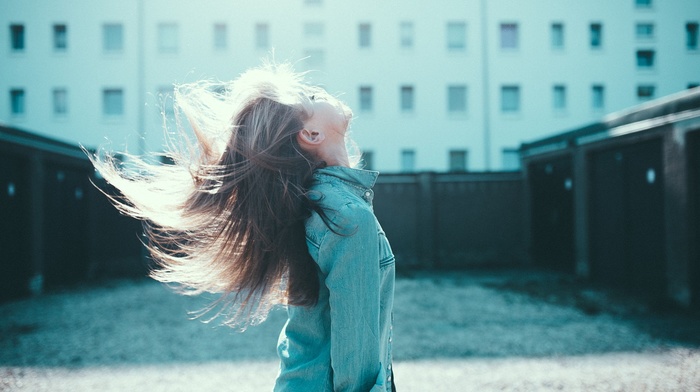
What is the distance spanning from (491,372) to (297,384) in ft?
12.2

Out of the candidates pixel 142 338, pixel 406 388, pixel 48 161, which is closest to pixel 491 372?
pixel 406 388

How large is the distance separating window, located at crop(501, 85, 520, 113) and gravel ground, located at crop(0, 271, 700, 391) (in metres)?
20.6

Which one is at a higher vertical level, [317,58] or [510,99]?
[317,58]

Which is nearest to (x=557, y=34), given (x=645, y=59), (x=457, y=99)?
(x=645, y=59)

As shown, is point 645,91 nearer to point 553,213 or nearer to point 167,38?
point 553,213

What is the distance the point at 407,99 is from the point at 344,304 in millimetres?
26804

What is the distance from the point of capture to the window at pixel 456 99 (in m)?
27.1

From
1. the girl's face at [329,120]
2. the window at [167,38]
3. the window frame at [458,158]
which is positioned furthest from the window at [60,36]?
the girl's face at [329,120]

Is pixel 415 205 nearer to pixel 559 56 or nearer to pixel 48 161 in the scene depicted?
pixel 48 161

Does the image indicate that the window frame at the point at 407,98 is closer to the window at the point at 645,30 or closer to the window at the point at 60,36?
the window at the point at 645,30

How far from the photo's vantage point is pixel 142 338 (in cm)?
594

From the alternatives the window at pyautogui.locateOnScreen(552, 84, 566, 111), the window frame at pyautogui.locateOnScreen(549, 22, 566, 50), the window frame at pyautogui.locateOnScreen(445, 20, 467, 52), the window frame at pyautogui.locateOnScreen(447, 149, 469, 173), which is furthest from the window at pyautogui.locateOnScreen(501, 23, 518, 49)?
the window frame at pyautogui.locateOnScreen(447, 149, 469, 173)

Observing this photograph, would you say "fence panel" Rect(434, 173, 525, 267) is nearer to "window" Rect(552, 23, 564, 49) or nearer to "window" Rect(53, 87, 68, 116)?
"window" Rect(552, 23, 564, 49)

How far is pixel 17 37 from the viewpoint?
89.4 ft
